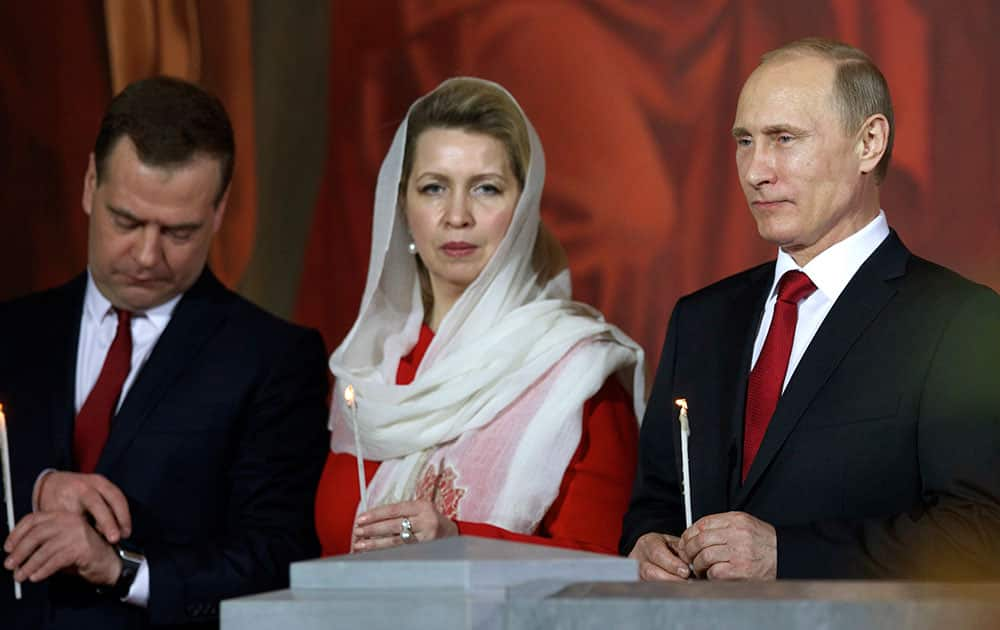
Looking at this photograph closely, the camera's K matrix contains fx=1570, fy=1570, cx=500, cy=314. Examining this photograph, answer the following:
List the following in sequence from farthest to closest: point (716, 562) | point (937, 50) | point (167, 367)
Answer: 1. point (937, 50)
2. point (167, 367)
3. point (716, 562)

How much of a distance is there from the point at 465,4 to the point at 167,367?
5.27 feet

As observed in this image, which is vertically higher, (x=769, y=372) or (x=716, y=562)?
(x=769, y=372)

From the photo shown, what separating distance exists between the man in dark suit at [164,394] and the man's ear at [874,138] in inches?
53.9

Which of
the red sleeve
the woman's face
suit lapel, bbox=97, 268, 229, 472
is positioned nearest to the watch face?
suit lapel, bbox=97, 268, 229, 472

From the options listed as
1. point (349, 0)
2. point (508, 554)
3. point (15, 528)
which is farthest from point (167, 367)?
point (508, 554)

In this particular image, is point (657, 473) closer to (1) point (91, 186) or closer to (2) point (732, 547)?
(2) point (732, 547)

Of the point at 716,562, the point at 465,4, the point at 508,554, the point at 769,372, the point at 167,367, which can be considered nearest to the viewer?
the point at 508,554

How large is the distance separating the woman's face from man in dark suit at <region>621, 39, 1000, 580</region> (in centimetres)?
69

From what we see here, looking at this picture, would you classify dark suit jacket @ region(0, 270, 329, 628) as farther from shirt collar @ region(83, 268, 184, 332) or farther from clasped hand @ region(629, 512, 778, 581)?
clasped hand @ region(629, 512, 778, 581)

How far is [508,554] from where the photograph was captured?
1588mm

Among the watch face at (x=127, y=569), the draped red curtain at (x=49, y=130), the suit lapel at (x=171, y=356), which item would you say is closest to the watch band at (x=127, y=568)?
the watch face at (x=127, y=569)

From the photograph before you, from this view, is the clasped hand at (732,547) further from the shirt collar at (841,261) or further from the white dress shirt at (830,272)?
the shirt collar at (841,261)

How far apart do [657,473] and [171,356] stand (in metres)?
1.14

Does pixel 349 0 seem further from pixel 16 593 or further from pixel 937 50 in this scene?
pixel 16 593
